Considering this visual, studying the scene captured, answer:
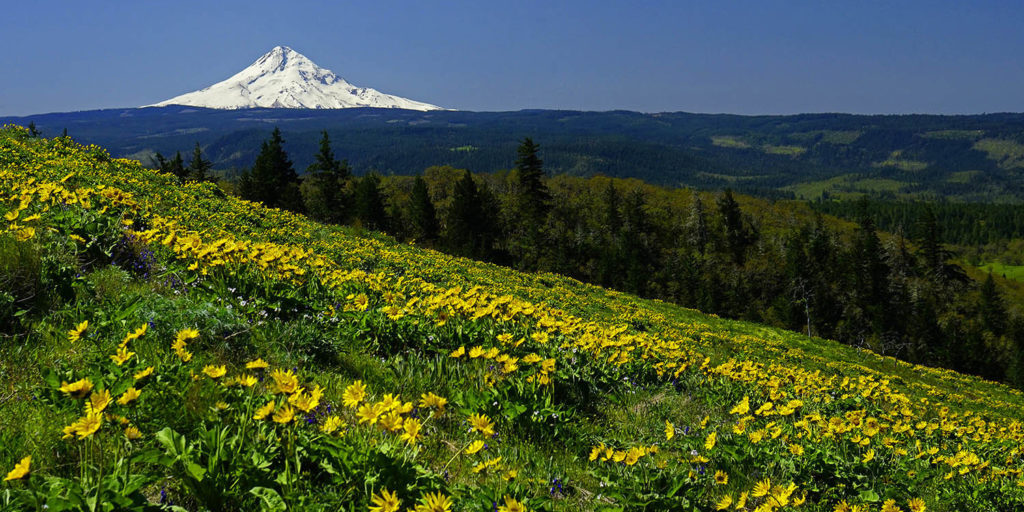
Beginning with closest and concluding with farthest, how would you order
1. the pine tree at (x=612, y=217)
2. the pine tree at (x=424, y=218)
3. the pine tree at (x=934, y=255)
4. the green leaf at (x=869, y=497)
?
1. the green leaf at (x=869, y=497)
2. the pine tree at (x=424, y=218)
3. the pine tree at (x=934, y=255)
4. the pine tree at (x=612, y=217)

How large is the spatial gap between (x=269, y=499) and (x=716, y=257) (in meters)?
107

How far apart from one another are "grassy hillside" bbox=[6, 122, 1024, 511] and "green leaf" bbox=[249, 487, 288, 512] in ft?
0.04

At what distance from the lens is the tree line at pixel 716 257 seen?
209 feet

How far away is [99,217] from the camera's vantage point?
17.6ft

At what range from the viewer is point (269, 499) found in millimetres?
1908

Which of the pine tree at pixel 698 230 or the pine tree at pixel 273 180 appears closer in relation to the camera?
the pine tree at pixel 273 180

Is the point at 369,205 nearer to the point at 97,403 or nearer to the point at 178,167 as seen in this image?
the point at 178,167

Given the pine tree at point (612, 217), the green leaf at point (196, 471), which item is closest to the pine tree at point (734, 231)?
the pine tree at point (612, 217)

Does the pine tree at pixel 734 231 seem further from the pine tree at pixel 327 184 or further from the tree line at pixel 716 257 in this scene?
the pine tree at pixel 327 184

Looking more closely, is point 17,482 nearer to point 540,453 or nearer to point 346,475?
point 346,475

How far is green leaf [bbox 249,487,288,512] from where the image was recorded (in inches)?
74.4

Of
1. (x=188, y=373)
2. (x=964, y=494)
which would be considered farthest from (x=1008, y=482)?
(x=188, y=373)

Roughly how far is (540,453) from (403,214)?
91759 millimetres

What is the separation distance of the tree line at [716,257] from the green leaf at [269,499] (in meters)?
59.3
